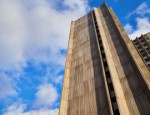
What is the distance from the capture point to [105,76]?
25719mm

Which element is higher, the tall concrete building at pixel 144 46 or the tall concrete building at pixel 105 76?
the tall concrete building at pixel 144 46

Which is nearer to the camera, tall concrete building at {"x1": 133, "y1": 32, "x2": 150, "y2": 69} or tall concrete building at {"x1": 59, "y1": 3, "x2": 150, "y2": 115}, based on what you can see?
tall concrete building at {"x1": 59, "y1": 3, "x2": 150, "y2": 115}

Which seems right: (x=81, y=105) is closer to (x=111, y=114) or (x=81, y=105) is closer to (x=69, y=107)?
(x=69, y=107)

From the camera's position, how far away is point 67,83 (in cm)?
2945

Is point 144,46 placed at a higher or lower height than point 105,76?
higher

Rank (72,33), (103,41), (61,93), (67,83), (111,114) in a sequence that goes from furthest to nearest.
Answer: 1. (72,33)
2. (103,41)
3. (67,83)
4. (61,93)
5. (111,114)

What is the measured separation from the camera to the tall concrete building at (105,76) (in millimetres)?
20859

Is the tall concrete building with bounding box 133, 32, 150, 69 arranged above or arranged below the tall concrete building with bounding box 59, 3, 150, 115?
above

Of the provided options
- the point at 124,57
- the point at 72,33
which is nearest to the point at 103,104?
the point at 124,57

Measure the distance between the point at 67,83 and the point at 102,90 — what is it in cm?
675

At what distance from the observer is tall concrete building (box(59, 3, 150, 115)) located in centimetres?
2086

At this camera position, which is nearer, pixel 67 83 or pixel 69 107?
pixel 69 107

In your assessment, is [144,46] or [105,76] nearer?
[105,76]

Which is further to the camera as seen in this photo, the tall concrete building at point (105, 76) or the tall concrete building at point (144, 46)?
the tall concrete building at point (144, 46)
